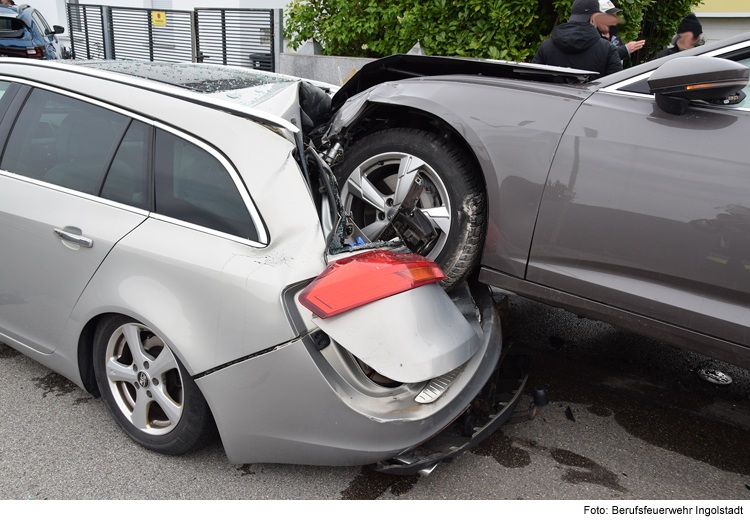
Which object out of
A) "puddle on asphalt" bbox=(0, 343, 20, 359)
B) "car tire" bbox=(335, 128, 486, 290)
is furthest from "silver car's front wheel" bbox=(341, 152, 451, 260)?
"puddle on asphalt" bbox=(0, 343, 20, 359)

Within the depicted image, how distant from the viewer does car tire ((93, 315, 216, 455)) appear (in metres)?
2.26

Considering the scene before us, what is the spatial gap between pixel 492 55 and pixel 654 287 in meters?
4.57

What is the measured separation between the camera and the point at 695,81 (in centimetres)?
221

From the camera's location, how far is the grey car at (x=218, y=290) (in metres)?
2.00

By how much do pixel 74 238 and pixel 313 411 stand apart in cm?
125

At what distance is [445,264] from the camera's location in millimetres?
2820

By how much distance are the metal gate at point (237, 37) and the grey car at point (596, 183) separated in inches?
309

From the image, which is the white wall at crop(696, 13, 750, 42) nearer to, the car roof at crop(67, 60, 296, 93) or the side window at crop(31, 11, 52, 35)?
the car roof at crop(67, 60, 296, 93)

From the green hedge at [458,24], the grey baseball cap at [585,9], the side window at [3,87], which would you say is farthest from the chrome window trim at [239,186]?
the green hedge at [458,24]

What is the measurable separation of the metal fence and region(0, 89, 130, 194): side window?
25.9 feet

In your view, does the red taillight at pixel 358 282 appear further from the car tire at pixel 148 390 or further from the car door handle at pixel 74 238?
the car door handle at pixel 74 238

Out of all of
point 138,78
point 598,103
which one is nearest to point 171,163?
point 138,78

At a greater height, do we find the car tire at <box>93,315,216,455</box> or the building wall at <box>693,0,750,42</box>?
the building wall at <box>693,0,750,42</box>

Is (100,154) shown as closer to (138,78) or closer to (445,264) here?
(138,78)
